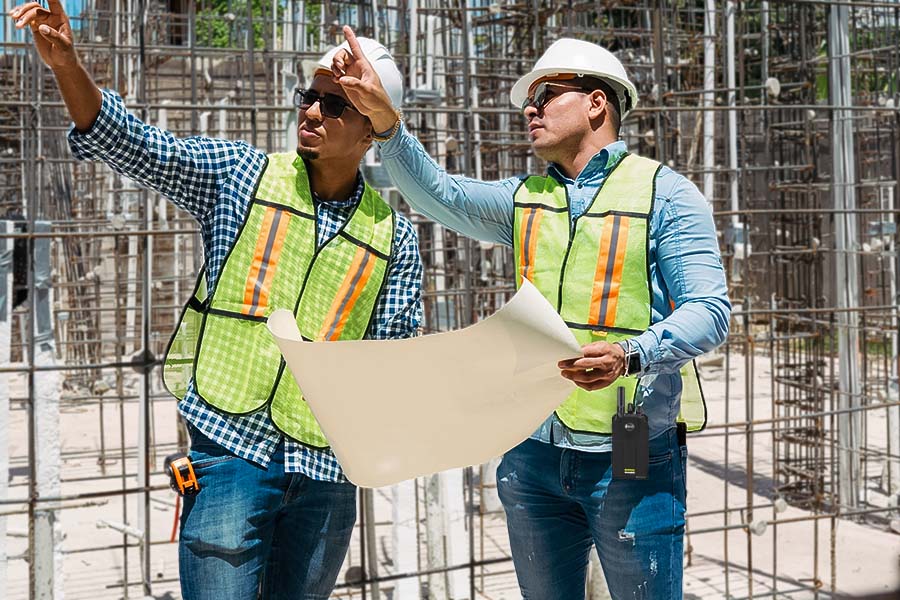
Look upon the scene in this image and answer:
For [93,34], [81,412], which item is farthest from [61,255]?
[93,34]

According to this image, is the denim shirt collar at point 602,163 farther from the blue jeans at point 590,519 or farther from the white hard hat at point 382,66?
the blue jeans at point 590,519

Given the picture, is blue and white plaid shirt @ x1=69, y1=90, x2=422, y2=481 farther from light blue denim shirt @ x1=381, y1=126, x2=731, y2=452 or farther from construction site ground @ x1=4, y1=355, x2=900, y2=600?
construction site ground @ x1=4, y1=355, x2=900, y2=600

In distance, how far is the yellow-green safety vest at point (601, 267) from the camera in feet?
8.51

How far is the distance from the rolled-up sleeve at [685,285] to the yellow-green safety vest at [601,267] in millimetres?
48

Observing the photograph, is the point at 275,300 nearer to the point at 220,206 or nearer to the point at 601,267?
the point at 220,206

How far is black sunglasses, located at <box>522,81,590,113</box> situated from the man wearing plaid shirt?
397 millimetres

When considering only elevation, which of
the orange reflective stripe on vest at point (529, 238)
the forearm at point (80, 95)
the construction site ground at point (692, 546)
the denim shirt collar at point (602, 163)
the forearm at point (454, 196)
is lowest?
the construction site ground at point (692, 546)

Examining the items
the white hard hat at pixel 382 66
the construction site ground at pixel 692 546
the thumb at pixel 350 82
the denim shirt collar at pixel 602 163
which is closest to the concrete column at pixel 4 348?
A: the construction site ground at pixel 692 546

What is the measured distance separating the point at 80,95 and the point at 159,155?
24 centimetres

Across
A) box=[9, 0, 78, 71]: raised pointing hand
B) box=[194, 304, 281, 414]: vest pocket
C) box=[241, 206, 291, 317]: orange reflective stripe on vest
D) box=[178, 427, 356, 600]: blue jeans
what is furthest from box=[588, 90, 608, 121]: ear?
box=[9, 0, 78, 71]: raised pointing hand

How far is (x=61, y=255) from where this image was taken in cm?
1473

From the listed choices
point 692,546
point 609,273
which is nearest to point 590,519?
point 609,273

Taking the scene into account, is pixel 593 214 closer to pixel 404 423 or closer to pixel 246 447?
pixel 404 423

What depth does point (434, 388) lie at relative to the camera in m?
2.35
